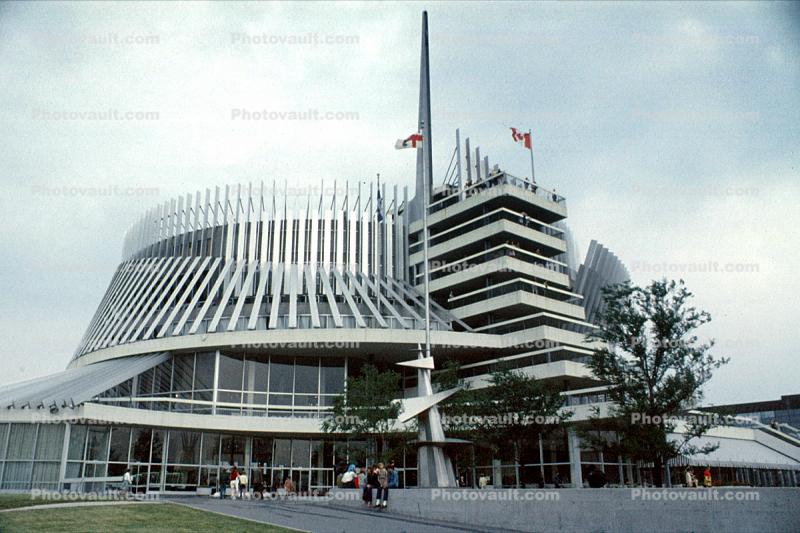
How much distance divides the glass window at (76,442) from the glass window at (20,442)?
1.85 m

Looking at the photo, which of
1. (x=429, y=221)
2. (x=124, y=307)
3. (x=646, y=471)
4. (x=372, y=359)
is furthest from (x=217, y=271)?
(x=646, y=471)

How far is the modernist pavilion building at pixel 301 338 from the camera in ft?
133

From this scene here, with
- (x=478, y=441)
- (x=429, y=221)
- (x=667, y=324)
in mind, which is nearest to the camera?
(x=667, y=324)

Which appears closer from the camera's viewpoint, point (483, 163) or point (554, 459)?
point (554, 459)

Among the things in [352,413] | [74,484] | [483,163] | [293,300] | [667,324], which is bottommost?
[74,484]

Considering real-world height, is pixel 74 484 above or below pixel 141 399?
below

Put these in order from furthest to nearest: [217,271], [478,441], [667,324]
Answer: [217,271]
[478,441]
[667,324]

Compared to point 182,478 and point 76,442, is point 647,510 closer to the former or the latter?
point 76,442

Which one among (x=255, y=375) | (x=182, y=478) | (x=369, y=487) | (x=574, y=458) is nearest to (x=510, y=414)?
(x=574, y=458)

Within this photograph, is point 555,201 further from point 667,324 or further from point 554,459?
point 667,324

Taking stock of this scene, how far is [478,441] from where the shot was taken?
1401 inches

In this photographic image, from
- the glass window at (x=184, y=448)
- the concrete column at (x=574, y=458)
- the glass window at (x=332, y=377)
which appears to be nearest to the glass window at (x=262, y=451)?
the glass window at (x=184, y=448)

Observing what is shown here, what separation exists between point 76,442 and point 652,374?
29834 mm

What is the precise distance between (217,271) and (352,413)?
2159 centimetres
